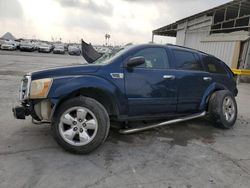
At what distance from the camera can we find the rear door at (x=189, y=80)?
4.52 metres

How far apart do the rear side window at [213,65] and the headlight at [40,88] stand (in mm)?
3227

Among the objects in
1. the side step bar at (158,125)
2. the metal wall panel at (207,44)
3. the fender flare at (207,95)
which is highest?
the metal wall panel at (207,44)

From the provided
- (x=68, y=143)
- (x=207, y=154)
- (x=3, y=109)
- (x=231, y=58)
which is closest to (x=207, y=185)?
(x=207, y=154)

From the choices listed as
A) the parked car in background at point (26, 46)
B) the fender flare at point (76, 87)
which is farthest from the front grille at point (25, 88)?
the parked car in background at point (26, 46)

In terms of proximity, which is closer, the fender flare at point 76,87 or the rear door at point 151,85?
the fender flare at point 76,87

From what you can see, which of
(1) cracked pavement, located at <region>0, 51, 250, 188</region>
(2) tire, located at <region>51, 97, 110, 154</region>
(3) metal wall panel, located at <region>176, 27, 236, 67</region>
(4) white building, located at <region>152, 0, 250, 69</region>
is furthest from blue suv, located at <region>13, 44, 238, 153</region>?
(3) metal wall panel, located at <region>176, 27, 236, 67</region>

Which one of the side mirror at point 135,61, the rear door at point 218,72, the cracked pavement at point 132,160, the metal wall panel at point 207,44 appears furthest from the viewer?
the metal wall panel at point 207,44

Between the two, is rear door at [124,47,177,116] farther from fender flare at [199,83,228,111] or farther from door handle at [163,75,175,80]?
fender flare at [199,83,228,111]

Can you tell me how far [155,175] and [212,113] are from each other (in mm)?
2374

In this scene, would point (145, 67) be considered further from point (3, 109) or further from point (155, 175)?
point (3, 109)

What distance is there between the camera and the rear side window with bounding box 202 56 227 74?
16.6ft

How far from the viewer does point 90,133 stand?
11.9 feet

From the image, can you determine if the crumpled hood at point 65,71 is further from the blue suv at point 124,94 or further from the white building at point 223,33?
the white building at point 223,33

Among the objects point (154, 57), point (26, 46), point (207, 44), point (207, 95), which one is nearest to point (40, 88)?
point (154, 57)
